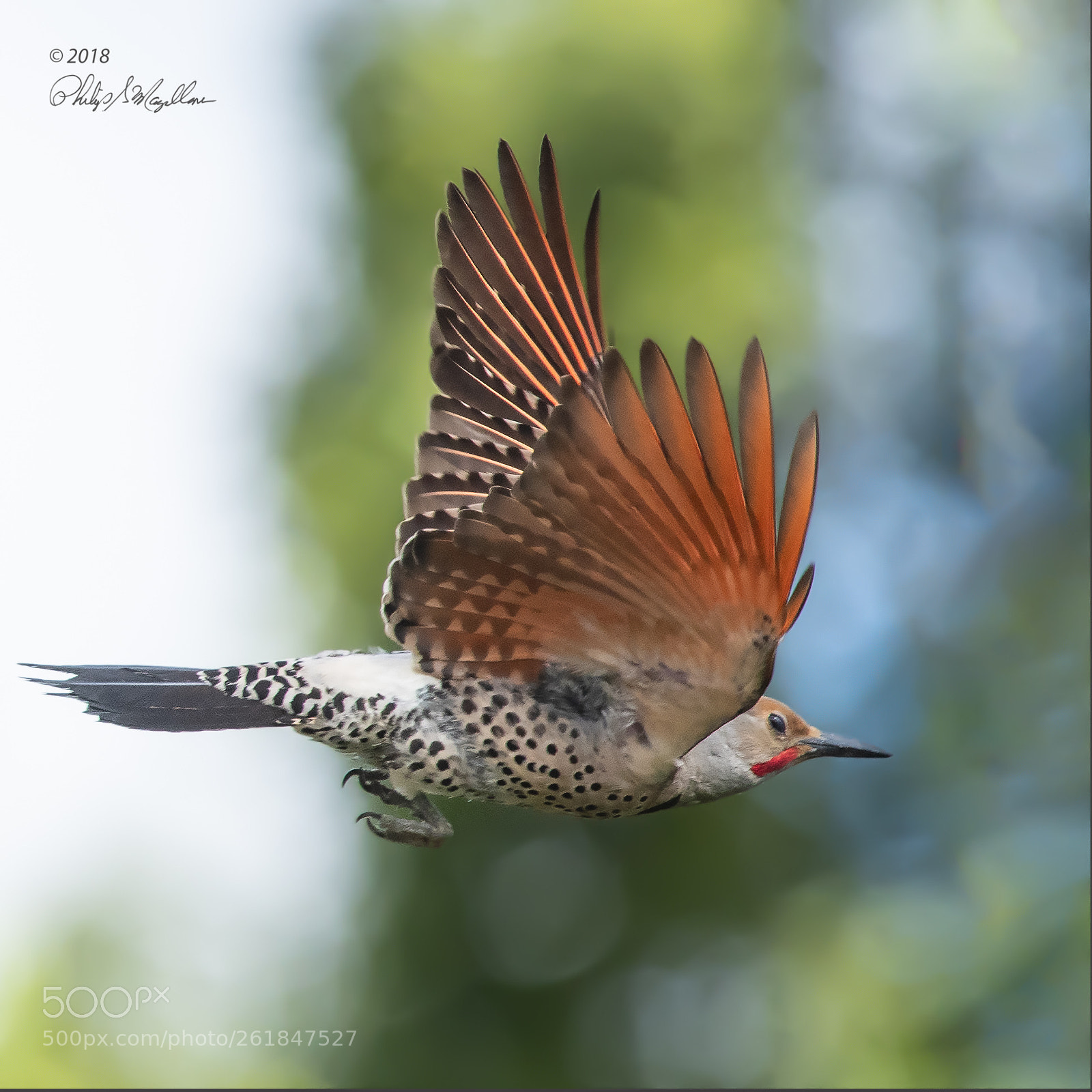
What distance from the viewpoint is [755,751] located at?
9.82ft

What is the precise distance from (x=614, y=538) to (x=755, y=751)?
1048mm

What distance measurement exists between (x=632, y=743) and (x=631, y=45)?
5.14 metres

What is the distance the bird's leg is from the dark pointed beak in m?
0.98

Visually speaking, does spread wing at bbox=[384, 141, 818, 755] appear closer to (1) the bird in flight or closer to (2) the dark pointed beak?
(1) the bird in flight

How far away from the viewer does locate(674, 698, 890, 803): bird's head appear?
2.87 m

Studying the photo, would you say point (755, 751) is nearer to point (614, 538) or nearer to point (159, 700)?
point (614, 538)

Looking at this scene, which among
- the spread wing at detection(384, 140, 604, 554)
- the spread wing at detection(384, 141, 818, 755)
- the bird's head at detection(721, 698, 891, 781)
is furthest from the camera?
the bird's head at detection(721, 698, 891, 781)

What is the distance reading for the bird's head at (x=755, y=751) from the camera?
287 cm

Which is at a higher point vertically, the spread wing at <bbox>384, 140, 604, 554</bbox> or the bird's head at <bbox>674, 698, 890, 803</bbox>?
the spread wing at <bbox>384, 140, 604, 554</bbox>

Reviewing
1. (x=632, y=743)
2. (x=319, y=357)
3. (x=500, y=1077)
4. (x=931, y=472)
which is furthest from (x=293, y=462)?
(x=931, y=472)

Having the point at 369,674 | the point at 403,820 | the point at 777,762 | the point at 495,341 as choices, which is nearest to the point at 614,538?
the point at 369,674

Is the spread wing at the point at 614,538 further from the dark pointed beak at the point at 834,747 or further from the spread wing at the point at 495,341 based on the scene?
the dark pointed beak at the point at 834,747

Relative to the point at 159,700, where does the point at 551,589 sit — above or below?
above

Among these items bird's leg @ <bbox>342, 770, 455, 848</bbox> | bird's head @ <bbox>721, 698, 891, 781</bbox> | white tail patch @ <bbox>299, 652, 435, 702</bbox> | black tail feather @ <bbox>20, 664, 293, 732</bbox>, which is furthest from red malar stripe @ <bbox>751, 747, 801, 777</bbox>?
black tail feather @ <bbox>20, 664, 293, 732</bbox>
